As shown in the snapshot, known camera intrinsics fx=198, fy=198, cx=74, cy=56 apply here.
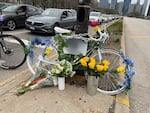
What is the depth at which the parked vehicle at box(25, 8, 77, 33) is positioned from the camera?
973 centimetres

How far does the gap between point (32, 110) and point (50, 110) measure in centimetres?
27

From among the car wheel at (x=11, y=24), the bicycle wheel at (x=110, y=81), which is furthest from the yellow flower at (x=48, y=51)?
the car wheel at (x=11, y=24)

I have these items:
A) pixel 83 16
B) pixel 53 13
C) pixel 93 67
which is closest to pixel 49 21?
pixel 53 13

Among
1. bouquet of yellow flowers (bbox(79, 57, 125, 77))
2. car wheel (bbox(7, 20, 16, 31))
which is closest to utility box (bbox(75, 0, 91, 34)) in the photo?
bouquet of yellow flowers (bbox(79, 57, 125, 77))

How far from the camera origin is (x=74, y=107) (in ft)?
10.1

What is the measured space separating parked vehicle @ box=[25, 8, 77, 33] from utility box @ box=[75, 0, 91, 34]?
599 centimetres

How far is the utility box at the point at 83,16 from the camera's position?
145 inches

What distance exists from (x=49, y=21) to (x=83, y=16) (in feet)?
20.6

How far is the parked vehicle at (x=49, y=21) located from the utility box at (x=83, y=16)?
5985mm

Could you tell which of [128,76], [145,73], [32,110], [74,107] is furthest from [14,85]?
[145,73]

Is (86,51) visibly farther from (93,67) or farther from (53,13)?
(53,13)

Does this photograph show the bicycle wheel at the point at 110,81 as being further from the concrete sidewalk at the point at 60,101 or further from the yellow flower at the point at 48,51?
the yellow flower at the point at 48,51

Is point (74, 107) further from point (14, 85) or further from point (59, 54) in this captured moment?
point (14, 85)

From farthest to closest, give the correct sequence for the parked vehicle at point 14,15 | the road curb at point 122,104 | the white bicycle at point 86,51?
the parked vehicle at point 14,15, the white bicycle at point 86,51, the road curb at point 122,104
